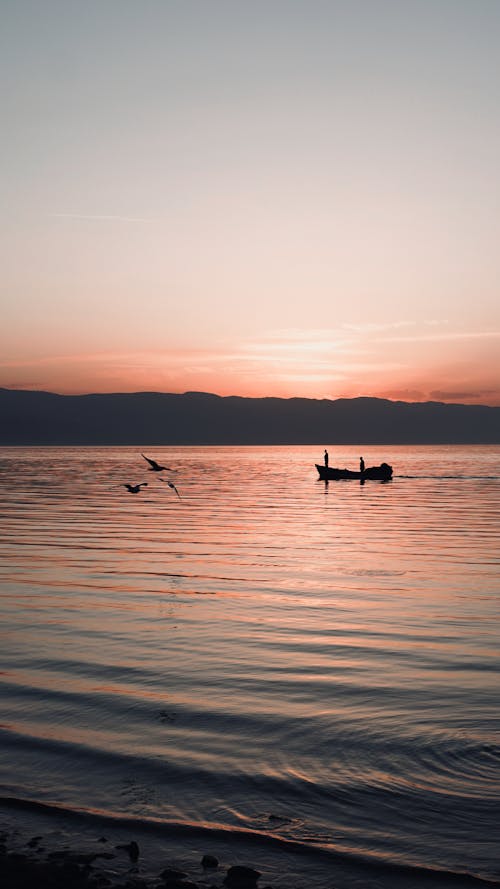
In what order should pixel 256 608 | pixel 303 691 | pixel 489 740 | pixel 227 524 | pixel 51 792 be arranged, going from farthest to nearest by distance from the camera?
1. pixel 227 524
2. pixel 256 608
3. pixel 303 691
4. pixel 489 740
5. pixel 51 792

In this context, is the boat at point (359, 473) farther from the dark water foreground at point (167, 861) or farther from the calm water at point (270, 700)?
the dark water foreground at point (167, 861)

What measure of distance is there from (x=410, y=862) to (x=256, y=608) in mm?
14480

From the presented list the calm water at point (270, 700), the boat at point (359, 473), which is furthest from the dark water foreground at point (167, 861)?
the boat at point (359, 473)

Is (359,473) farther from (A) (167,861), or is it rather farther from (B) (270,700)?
(A) (167,861)

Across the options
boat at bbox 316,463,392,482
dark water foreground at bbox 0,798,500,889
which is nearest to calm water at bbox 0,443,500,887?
dark water foreground at bbox 0,798,500,889

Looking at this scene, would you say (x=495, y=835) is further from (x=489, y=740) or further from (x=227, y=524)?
(x=227, y=524)

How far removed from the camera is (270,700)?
14383 mm

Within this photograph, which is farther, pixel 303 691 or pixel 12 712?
pixel 303 691

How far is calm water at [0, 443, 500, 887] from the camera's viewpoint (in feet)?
30.8

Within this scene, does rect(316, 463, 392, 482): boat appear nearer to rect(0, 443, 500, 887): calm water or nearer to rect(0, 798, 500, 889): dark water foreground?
rect(0, 443, 500, 887): calm water

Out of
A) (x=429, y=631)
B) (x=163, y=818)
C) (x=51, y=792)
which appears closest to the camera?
(x=163, y=818)

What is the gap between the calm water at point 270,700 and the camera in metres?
9.38

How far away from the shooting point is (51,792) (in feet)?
33.3

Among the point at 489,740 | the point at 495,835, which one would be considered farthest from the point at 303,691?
the point at 495,835
